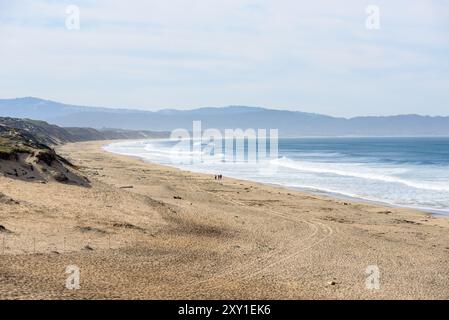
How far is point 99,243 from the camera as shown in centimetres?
2114

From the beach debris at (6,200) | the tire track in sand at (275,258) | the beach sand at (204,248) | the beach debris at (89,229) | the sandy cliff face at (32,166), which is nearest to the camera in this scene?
the beach sand at (204,248)

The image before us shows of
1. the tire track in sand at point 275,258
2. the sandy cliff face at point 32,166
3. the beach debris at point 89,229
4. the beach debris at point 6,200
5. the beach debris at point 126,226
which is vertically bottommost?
the tire track in sand at point 275,258

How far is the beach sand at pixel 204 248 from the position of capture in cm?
1644

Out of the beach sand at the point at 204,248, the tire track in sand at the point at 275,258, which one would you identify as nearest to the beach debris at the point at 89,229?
the beach sand at the point at 204,248

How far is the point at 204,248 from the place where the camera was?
73.6ft

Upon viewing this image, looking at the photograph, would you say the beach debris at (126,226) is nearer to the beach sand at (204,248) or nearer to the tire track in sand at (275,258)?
the beach sand at (204,248)

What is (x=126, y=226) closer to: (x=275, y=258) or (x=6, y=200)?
A: (x=6, y=200)

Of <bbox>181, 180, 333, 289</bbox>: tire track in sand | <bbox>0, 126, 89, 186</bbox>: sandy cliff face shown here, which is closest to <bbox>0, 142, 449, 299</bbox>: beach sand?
<bbox>181, 180, 333, 289</bbox>: tire track in sand

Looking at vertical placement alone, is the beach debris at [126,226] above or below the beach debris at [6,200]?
below

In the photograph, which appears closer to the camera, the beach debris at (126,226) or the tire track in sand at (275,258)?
the tire track in sand at (275,258)

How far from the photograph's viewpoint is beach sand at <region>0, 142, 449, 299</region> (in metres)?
16.4

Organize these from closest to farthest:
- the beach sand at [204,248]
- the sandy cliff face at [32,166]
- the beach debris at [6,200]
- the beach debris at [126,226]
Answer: the beach sand at [204,248]
the beach debris at [126,226]
the beach debris at [6,200]
the sandy cliff face at [32,166]

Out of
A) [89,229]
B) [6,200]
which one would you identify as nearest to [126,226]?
[89,229]
